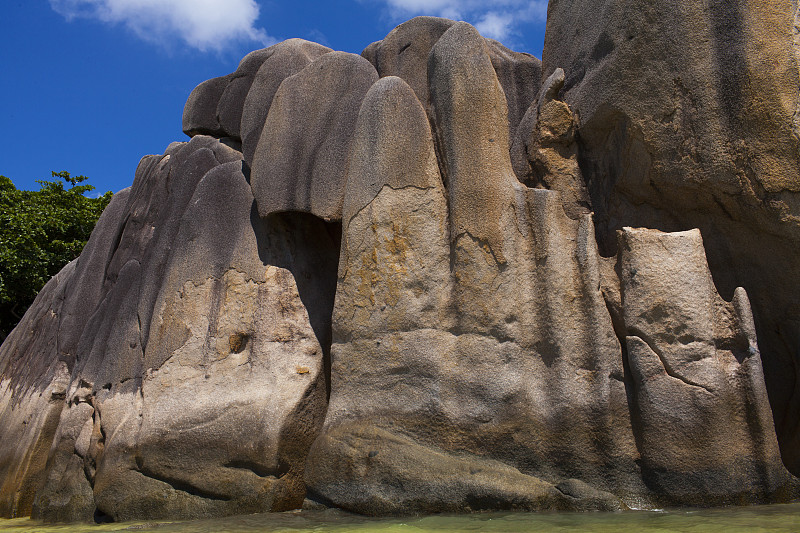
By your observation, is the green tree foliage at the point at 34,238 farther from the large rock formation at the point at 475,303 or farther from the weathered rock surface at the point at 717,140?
the weathered rock surface at the point at 717,140

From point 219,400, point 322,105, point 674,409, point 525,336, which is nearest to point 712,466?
point 674,409

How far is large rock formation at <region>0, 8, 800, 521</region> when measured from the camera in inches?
163

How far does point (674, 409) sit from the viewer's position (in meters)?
4.02

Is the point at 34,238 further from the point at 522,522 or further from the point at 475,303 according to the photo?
the point at 522,522

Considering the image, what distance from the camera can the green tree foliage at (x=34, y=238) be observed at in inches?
537

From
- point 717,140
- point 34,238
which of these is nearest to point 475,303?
point 717,140

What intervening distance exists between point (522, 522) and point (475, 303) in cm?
144

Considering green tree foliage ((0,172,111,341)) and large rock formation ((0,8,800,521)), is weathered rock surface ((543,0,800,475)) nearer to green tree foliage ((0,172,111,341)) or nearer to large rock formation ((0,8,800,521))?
large rock formation ((0,8,800,521))

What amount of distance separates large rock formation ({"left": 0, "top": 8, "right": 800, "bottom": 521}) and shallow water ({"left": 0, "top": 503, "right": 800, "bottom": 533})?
193 millimetres

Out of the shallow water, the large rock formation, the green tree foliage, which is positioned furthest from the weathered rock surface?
the green tree foliage

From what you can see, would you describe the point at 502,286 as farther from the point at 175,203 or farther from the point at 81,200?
the point at 81,200

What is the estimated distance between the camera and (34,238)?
14.1m

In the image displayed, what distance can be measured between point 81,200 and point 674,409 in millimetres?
14819

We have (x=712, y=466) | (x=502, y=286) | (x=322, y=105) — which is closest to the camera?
(x=712, y=466)
